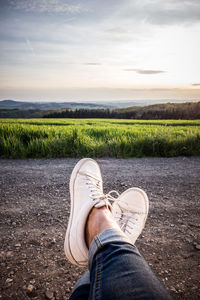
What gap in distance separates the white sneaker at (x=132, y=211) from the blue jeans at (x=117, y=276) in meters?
0.60

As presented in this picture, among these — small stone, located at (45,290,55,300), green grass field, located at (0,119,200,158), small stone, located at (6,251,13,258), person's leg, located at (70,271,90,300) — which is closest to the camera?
person's leg, located at (70,271,90,300)

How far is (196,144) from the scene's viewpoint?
14.1 ft

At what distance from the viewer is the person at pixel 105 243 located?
0.84 m

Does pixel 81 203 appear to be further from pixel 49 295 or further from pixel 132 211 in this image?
pixel 49 295

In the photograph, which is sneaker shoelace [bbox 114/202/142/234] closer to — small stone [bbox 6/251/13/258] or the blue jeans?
the blue jeans

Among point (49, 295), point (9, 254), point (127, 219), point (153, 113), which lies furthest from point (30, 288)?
point (153, 113)

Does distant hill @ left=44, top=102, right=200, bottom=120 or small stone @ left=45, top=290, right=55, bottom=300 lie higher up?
distant hill @ left=44, top=102, right=200, bottom=120

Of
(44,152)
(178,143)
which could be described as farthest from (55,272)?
(178,143)

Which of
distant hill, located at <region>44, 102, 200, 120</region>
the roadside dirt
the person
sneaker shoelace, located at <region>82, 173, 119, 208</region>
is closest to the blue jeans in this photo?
the person

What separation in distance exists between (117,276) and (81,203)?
919mm

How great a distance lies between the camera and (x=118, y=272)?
0.91 metres

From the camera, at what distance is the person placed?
0.84 meters

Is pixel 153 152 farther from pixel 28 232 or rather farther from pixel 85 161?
pixel 28 232

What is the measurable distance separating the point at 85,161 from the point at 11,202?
92cm
